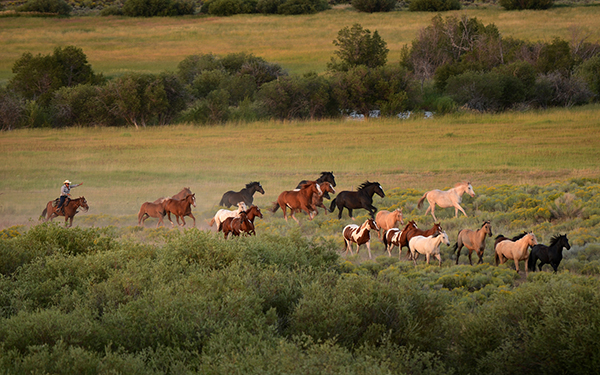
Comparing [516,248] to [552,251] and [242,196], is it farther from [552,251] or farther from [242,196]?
[242,196]

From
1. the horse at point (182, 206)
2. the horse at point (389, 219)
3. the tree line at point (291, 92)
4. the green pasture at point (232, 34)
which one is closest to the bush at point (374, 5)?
the green pasture at point (232, 34)

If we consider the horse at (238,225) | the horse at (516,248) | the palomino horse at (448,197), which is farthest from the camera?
the palomino horse at (448,197)

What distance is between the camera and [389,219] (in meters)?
16.1

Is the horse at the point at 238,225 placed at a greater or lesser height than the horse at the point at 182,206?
greater

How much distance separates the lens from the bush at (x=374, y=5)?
301ft

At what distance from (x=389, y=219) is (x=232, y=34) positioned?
2734 inches

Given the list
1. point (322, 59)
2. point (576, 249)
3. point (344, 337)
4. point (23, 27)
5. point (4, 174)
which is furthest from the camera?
point (322, 59)

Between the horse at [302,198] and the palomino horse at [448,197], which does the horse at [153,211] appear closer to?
the horse at [302,198]

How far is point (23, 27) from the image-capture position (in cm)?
7150

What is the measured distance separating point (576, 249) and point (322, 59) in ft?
211

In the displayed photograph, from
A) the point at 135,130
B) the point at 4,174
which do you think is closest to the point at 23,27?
the point at 135,130

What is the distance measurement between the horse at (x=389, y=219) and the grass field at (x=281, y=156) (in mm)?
6533

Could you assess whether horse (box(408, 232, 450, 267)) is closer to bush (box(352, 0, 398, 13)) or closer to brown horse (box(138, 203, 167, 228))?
brown horse (box(138, 203, 167, 228))

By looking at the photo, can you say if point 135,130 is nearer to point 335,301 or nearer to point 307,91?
point 307,91
